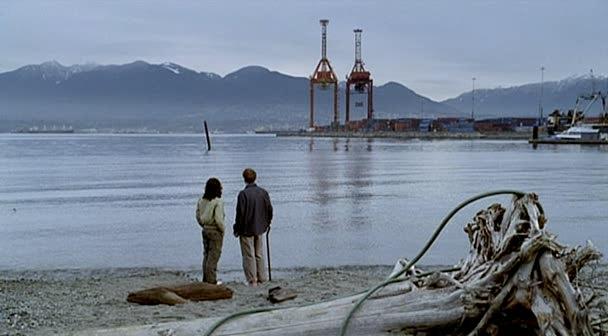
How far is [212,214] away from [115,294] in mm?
2131

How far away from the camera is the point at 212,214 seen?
1045 cm

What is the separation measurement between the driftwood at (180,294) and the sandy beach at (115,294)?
0.47 feet

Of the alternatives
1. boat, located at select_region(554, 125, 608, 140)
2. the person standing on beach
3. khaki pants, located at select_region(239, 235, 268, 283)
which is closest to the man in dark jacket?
khaki pants, located at select_region(239, 235, 268, 283)

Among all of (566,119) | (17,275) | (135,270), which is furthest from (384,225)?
(566,119)

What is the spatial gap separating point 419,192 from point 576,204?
7380 mm

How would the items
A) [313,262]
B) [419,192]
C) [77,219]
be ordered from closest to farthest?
[313,262], [77,219], [419,192]

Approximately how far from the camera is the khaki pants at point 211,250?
10648 mm

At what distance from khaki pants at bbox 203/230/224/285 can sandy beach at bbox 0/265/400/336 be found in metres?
0.46

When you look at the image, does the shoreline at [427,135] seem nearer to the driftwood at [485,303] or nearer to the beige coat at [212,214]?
the beige coat at [212,214]

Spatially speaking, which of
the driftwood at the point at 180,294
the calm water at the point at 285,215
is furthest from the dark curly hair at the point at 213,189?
the calm water at the point at 285,215

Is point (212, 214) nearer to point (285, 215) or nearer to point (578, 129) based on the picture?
point (285, 215)

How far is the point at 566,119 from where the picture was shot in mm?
137875

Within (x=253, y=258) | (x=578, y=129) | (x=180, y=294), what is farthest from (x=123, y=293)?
(x=578, y=129)

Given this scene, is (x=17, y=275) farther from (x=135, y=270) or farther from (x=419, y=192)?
(x=419, y=192)
